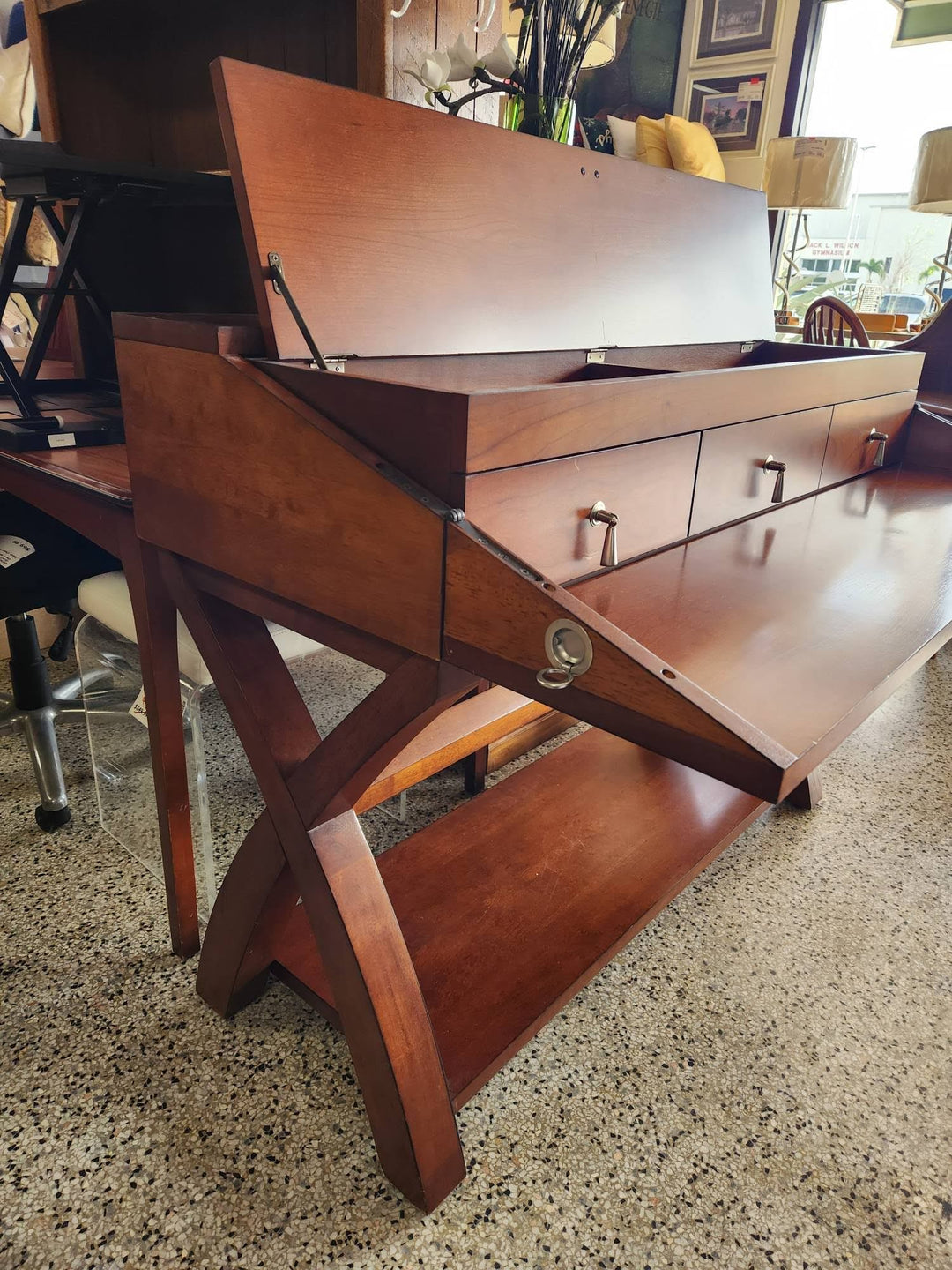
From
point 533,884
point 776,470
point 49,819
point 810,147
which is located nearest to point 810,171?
point 810,147

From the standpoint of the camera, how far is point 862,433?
143 cm

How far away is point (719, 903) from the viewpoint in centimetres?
162

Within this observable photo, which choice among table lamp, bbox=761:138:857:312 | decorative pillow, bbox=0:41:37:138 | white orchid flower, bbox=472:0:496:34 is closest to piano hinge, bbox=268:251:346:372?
white orchid flower, bbox=472:0:496:34

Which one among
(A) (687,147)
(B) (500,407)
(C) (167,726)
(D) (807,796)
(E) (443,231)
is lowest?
(D) (807,796)

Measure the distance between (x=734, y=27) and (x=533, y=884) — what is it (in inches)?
226

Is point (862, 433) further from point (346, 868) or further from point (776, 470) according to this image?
point (346, 868)

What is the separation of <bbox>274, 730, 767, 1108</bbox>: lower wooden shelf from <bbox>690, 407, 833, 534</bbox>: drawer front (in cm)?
64

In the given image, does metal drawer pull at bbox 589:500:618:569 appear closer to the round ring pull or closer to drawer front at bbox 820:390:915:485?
the round ring pull

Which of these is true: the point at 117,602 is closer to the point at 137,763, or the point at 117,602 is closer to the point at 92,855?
the point at 137,763

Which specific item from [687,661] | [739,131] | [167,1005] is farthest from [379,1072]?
[739,131]

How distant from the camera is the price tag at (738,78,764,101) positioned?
516cm

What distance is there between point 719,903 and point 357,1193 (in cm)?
85

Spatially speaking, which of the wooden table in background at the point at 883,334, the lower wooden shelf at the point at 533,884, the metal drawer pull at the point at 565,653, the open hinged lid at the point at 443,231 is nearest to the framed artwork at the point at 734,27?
the wooden table in background at the point at 883,334

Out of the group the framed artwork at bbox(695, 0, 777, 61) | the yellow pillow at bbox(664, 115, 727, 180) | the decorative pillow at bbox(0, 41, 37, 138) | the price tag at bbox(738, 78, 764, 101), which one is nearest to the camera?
the decorative pillow at bbox(0, 41, 37, 138)
